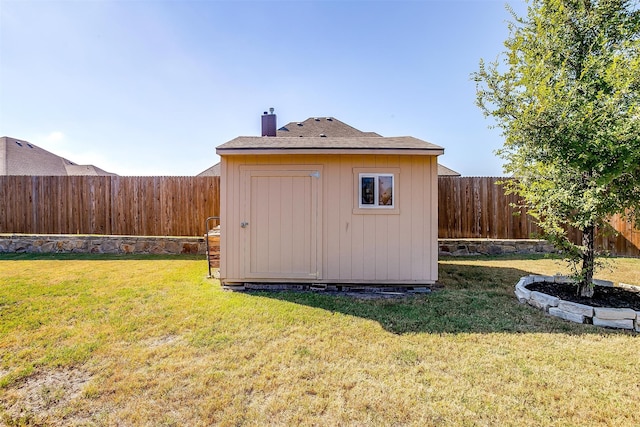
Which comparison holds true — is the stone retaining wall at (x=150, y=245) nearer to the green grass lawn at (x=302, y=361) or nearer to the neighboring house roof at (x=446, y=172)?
the green grass lawn at (x=302, y=361)

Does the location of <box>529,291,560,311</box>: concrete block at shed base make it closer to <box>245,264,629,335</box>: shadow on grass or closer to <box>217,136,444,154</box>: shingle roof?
<box>245,264,629,335</box>: shadow on grass

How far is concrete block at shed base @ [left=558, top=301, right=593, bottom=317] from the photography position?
3443 millimetres

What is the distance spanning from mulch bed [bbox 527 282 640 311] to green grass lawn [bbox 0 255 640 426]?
0.51m

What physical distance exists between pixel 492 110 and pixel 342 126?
28.9 ft

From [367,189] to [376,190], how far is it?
16 cm

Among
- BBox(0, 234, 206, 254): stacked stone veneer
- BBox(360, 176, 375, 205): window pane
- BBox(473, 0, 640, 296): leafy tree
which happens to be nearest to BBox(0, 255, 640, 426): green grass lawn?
BBox(473, 0, 640, 296): leafy tree

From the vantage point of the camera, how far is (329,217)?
4.86 m

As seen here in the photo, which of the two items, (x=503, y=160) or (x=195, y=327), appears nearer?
(x=195, y=327)

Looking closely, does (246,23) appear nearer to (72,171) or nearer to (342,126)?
(342,126)

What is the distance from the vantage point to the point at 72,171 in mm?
21234

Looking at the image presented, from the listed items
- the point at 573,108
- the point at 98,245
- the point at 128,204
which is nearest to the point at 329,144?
the point at 573,108

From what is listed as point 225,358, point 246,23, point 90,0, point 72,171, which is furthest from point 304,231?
point 72,171

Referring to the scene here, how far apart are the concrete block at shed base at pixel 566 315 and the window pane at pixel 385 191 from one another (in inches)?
103

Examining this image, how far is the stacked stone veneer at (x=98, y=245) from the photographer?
7.98 m
